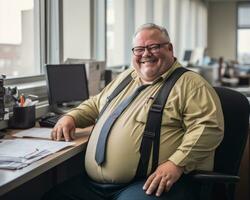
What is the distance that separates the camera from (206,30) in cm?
1083

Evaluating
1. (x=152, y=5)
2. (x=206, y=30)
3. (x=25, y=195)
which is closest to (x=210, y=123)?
(x=25, y=195)

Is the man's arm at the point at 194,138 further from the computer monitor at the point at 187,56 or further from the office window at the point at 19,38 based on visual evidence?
the computer monitor at the point at 187,56

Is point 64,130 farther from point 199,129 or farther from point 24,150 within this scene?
point 199,129

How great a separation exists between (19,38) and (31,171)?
1691mm

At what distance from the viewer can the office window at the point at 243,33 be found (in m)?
11.0

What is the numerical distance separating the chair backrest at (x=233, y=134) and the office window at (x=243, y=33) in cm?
941

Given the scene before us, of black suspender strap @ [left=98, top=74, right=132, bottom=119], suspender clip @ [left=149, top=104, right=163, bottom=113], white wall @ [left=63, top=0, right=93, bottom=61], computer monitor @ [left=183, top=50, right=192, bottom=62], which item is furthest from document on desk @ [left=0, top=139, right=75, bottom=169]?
computer monitor @ [left=183, top=50, right=192, bottom=62]

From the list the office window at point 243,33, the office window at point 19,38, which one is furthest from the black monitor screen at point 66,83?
the office window at point 243,33

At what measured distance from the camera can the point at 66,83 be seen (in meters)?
2.73

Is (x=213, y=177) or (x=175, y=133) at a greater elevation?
(x=175, y=133)

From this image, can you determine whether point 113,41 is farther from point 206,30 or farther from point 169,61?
point 206,30

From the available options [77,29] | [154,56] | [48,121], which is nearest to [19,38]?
[77,29]

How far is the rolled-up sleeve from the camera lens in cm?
178

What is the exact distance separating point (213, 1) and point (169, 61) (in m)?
9.64
